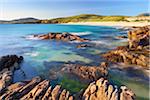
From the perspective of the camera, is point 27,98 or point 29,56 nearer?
point 27,98

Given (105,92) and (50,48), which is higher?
(50,48)

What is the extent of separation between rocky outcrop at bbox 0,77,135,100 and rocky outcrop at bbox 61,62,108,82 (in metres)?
0.17

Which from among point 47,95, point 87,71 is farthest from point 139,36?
point 47,95

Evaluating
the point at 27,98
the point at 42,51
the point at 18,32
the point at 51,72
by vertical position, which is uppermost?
the point at 18,32

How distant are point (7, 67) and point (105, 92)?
7.04 ft

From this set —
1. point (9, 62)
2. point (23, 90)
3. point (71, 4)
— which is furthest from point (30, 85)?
point (71, 4)

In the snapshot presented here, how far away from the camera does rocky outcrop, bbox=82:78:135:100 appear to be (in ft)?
18.3

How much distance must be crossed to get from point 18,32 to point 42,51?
0.77 metres

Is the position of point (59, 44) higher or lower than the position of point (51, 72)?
higher

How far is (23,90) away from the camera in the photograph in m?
5.75

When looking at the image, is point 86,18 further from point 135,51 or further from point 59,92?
point 59,92

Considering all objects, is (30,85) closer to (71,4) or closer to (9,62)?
(9,62)

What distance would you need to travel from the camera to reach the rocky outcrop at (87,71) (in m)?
6.00

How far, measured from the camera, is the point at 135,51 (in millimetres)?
6469
